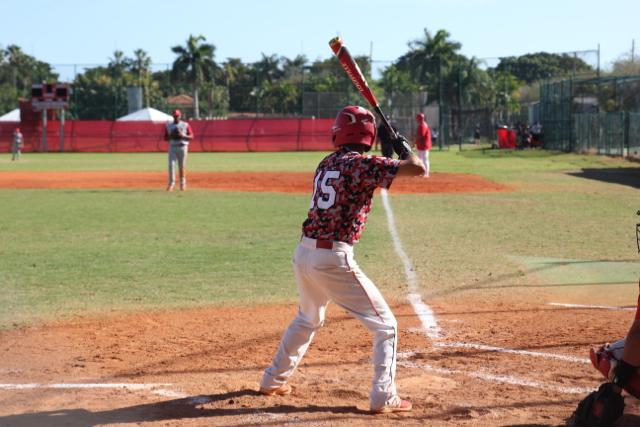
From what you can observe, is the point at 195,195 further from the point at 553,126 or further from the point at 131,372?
the point at 553,126

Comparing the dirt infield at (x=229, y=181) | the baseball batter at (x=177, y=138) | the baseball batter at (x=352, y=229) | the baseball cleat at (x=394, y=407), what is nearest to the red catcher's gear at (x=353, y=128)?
the baseball batter at (x=352, y=229)

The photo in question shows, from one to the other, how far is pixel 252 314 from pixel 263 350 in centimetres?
138

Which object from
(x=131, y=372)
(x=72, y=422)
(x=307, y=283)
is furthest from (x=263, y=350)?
(x=72, y=422)

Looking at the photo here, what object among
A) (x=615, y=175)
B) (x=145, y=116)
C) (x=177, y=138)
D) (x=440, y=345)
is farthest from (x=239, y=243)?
(x=145, y=116)

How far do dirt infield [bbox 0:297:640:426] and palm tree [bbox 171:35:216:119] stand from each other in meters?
71.0

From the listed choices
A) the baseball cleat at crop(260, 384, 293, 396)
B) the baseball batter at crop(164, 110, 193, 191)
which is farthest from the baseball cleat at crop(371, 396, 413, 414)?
the baseball batter at crop(164, 110, 193, 191)

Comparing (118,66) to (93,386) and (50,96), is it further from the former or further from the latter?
(93,386)

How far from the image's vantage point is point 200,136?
57.5 metres

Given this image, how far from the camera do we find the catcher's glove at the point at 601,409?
4.99m

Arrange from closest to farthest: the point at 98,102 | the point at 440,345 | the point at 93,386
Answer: the point at 93,386
the point at 440,345
the point at 98,102

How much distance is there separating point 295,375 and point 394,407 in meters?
1.11

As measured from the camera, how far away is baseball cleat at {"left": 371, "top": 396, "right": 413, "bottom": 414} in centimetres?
551

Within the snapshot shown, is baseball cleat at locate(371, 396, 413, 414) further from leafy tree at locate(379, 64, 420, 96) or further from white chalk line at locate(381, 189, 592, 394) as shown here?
leafy tree at locate(379, 64, 420, 96)

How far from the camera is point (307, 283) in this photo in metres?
5.78
